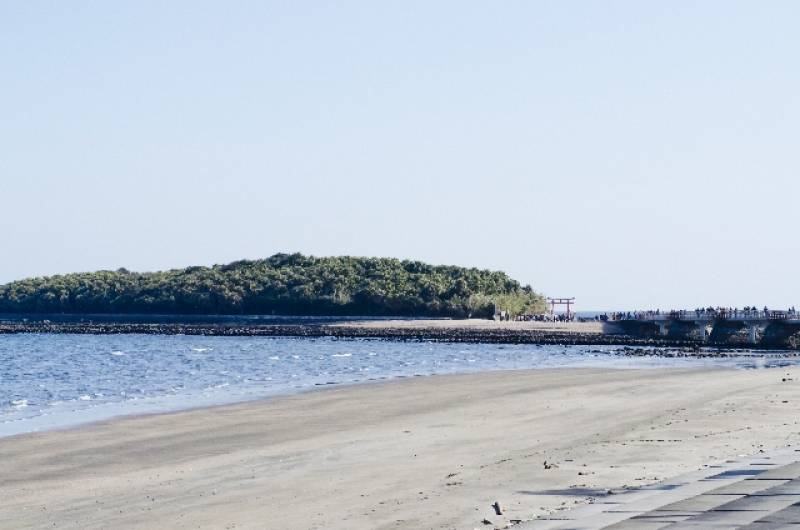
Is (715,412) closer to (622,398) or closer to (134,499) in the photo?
(622,398)

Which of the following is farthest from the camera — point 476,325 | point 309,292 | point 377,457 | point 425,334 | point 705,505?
point 309,292

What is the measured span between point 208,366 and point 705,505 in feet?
192

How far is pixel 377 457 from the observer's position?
2511 centimetres

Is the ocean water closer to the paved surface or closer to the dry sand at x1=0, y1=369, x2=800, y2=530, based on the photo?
the dry sand at x1=0, y1=369, x2=800, y2=530

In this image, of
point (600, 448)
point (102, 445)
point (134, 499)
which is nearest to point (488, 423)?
point (600, 448)

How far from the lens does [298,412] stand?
38281mm

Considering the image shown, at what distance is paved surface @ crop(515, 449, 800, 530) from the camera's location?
1346cm

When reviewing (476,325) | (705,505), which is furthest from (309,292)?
(705,505)

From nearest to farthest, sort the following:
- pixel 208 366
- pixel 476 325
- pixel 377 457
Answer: pixel 377 457
pixel 208 366
pixel 476 325

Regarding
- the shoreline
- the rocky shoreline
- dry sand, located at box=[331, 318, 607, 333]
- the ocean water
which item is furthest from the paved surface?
dry sand, located at box=[331, 318, 607, 333]

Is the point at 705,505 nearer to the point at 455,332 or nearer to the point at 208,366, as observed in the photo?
the point at 208,366

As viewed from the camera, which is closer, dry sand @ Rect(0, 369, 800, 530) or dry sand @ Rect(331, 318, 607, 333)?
dry sand @ Rect(0, 369, 800, 530)

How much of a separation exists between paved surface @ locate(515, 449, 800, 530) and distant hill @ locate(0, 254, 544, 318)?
454 feet

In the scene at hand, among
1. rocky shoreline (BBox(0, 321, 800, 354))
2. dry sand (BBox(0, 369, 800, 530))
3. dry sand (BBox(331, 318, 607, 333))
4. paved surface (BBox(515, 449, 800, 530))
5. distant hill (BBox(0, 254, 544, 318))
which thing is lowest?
dry sand (BBox(0, 369, 800, 530))
